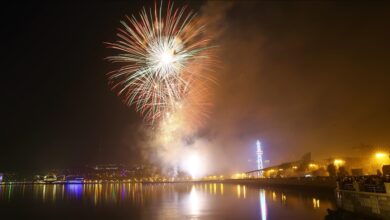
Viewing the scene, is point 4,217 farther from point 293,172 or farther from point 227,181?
point 227,181

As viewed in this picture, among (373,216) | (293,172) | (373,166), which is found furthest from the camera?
(293,172)

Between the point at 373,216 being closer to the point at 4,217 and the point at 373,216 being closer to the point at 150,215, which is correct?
the point at 150,215

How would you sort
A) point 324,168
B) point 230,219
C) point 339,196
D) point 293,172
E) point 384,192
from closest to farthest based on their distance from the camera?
point 384,192, point 339,196, point 230,219, point 324,168, point 293,172

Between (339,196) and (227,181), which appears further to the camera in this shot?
(227,181)

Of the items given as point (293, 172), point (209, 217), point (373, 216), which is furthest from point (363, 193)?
point (293, 172)

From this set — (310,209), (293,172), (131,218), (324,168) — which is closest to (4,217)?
(131,218)

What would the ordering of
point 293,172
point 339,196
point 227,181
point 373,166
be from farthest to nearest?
1. point 227,181
2. point 293,172
3. point 373,166
4. point 339,196

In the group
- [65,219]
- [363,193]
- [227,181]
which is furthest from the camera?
[227,181]

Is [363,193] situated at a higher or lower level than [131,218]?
higher

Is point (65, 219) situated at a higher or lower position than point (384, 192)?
lower
